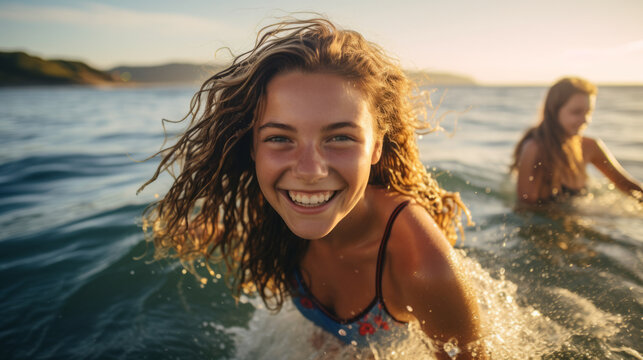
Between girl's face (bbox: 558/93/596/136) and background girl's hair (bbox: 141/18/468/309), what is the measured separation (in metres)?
3.12

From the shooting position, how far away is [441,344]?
6.20 ft

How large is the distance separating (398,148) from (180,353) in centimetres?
218

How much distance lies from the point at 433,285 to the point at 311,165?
2.71 ft

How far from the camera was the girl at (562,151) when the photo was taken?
459 centimetres

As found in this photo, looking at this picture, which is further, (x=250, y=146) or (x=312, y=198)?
(x=250, y=146)

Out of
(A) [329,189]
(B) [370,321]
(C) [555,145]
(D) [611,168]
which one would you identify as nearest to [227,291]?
(B) [370,321]

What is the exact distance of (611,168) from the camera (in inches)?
186

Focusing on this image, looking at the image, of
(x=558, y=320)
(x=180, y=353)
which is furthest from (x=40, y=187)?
(x=558, y=320)

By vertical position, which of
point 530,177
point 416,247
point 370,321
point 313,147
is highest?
point 313,147

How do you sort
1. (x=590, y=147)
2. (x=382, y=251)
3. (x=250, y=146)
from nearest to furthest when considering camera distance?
(x=382, y=251)
(x=250, y=146)
(x=590, y=147)

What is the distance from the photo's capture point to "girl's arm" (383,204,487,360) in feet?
5.66

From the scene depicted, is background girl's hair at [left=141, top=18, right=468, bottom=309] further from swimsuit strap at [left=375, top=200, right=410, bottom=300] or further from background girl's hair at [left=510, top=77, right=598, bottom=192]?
background girl's hair at [left=510, top=77, right=598, bottom=192]

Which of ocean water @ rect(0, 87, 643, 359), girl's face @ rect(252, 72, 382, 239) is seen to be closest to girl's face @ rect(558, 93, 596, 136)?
ocean water @ rect(0, 87, 643, 359)

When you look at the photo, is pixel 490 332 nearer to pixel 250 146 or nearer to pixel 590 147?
pixel 250 146
